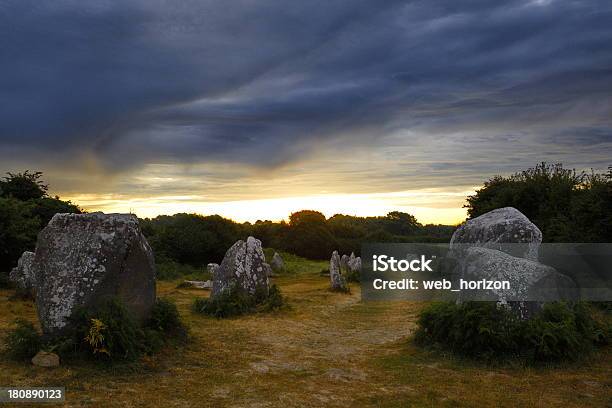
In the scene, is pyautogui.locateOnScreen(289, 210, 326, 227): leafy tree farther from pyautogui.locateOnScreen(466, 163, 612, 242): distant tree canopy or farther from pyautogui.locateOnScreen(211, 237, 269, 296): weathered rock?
pyautogui.locateOnScreen(211, 237, 269, 296): weathered rock

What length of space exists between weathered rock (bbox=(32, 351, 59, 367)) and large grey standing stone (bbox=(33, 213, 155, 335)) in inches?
22.4

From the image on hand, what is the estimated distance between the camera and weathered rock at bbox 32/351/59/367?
935 cm

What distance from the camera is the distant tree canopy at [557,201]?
19.1 metres

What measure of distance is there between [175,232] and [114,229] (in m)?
26.8

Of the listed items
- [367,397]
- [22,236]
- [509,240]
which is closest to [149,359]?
[367,397]

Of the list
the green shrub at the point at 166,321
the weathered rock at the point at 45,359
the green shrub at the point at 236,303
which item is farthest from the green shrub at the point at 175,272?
the weathered rock at the point at 45,359

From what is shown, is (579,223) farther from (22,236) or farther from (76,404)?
(22,236)

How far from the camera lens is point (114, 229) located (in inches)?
414

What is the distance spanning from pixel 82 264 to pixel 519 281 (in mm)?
8598

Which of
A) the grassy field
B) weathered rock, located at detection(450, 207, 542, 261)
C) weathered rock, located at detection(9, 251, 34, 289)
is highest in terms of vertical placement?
weathered rock, located at detection(450, 207, 542, 261)

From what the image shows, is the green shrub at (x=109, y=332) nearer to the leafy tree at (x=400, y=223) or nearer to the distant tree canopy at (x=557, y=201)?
the distant tree canopy at (x=557, y=201)

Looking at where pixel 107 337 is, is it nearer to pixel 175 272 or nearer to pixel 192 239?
pixel 175 272

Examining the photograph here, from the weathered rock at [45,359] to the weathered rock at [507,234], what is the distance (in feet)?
35.0

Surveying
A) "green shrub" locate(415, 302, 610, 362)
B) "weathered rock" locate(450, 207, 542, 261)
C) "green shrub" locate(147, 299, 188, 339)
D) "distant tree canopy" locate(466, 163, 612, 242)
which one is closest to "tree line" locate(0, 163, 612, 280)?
"distant tree canopy" locate(466, 163, 612, 242)
